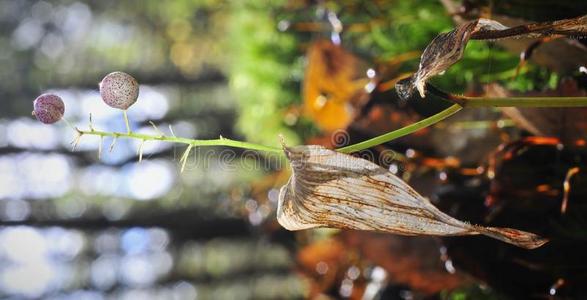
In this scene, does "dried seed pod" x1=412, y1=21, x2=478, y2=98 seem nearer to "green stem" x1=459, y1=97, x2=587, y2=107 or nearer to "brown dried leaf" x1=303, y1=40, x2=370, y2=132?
"green stem" x1=459, y1=97, x2=587, y2=107

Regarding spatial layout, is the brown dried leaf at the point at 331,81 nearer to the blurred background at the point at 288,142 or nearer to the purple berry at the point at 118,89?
the blurred background at the point at 288,142

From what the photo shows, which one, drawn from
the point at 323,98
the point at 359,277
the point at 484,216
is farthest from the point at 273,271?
the point at 484,216

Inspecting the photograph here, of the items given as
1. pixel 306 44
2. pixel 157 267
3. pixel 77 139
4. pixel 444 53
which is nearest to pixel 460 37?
pixel 444 53

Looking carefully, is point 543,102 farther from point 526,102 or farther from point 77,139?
point 77,139

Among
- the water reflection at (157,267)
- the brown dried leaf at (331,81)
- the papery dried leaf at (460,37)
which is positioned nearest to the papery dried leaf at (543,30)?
the papery dried leaf at (460,37)

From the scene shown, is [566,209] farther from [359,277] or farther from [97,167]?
[97,167]

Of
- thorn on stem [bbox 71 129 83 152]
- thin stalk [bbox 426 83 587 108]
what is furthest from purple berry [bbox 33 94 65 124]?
thin stalk [bbox 426 83 587 108]

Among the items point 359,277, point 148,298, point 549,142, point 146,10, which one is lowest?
point 148,298
